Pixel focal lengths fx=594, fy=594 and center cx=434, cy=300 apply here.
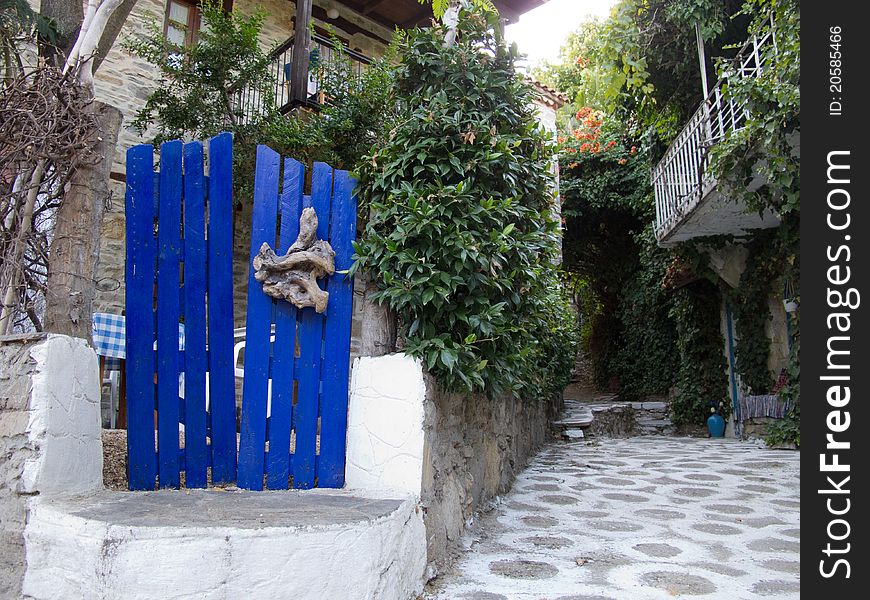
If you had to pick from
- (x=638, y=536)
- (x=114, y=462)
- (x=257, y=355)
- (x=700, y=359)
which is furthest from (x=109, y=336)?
(x=700, y=359)

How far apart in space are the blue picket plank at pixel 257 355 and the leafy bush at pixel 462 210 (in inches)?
17.7

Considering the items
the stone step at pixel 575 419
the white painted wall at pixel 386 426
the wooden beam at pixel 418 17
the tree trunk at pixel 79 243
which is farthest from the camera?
the wooden beam at pixel 418 17

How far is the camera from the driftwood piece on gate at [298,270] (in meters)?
2.63

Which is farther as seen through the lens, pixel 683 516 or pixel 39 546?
pixel 683 516

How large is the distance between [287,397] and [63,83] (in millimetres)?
1665

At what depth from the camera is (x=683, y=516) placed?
3867mm

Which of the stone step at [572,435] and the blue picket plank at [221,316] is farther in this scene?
the stone step at [572,435]

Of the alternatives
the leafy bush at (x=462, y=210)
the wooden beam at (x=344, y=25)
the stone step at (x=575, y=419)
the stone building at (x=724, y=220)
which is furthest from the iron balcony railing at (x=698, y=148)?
the wooden beam at (x=344, y=25)

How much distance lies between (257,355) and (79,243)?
0.88m

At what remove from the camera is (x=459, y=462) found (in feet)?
10.8

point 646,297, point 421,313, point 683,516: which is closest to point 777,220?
point 646,297

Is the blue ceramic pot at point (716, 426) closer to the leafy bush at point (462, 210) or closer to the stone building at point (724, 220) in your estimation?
the stone building at point (724, 220)

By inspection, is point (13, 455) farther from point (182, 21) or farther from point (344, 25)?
point (344, 25)

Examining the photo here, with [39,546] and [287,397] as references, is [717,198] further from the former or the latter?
[39,546]
